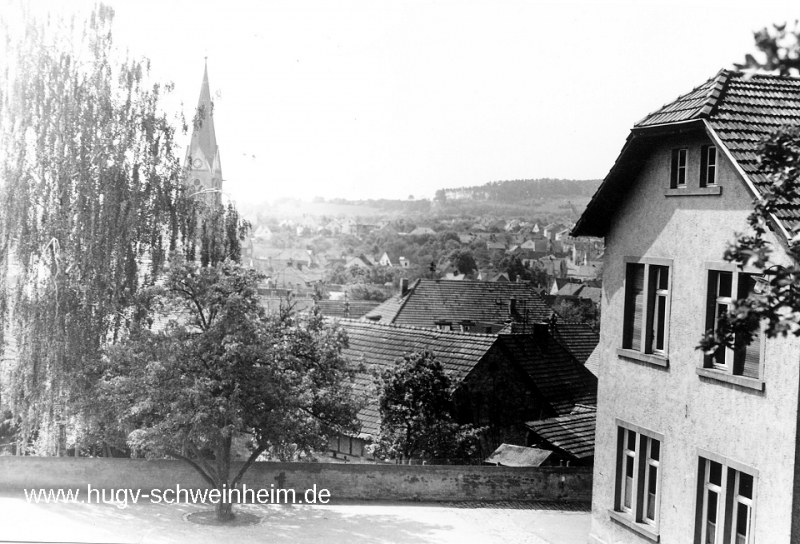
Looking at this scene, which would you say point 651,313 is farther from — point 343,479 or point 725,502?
point 343,479

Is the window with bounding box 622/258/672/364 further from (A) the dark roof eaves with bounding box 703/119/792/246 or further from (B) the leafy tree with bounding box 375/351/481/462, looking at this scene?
(B) the leafy tree with bounding box 375/351/481/462

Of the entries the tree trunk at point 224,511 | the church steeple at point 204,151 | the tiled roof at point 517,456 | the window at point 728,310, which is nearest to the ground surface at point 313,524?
the tree trunk at point 224,511

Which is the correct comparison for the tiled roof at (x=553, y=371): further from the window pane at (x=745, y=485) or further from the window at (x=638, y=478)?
the window pane at (x=745, y=485)

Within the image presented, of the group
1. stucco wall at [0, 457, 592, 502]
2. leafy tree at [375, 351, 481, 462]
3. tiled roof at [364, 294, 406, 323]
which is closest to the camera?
stucco wall at [0, 457, 592, 502]

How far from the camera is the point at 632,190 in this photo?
35.8 ft

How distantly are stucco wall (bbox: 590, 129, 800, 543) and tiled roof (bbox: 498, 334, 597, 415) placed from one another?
5.98 metres

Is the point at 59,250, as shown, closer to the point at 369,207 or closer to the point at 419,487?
the point at 419,487

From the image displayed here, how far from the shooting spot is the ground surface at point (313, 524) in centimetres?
1180

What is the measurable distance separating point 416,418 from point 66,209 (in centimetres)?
713

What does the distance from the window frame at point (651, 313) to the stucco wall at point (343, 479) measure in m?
3.92

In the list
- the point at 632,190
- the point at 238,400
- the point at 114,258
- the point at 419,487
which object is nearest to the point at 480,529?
the point at 419,487

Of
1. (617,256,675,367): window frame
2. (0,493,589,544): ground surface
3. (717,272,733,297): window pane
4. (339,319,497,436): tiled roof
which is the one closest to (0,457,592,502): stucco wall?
(0,493,589,544): ground surface

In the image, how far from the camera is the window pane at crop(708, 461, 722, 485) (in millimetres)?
9242

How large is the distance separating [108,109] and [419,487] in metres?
8.55
